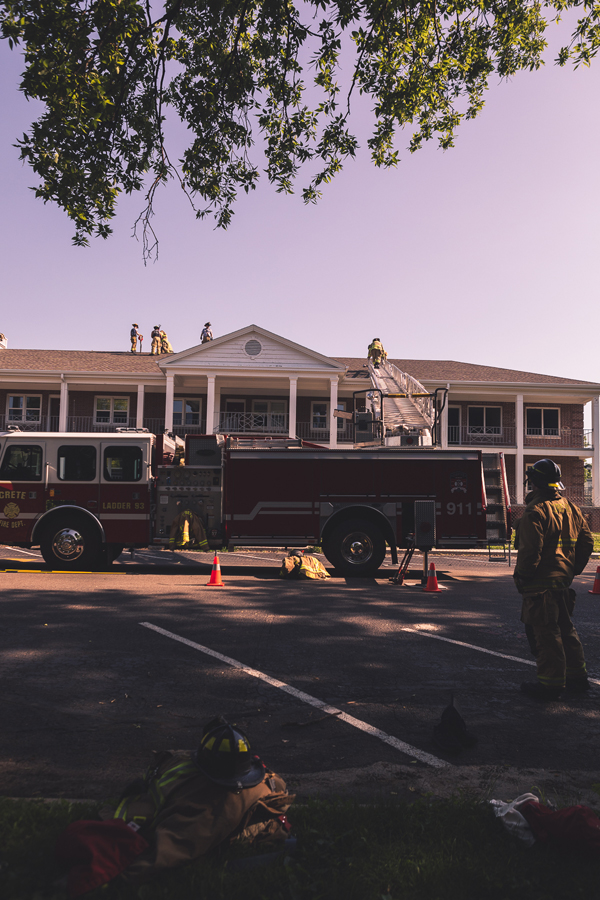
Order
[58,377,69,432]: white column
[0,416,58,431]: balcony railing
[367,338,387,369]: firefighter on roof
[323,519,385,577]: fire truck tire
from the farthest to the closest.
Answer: [0,416,58,431]: balcony railing, [58,377,69,432]: white column, [367,338,387,369]: firefighter on roof, [323,519,385,577]: fire truck tire

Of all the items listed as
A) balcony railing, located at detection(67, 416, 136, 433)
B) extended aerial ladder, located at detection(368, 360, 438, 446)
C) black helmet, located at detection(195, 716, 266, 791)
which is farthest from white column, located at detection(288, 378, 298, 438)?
black helmet, located at detection(195, 716, 266, 791)

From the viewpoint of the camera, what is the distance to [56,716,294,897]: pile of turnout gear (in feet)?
7.02

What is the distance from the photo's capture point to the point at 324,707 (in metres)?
4.19

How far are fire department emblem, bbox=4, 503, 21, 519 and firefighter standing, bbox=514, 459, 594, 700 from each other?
30.0ft

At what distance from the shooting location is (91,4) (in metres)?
6.06

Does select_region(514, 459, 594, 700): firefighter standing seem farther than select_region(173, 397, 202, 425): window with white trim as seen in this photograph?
No

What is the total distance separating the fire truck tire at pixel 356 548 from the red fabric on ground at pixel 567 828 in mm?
8230

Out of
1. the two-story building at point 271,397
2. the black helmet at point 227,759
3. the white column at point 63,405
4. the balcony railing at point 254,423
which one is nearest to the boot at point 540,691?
the black helmet at point 227,759

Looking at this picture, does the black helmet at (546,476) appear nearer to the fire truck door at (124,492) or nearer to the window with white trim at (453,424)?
the fire truck door at (124,492)

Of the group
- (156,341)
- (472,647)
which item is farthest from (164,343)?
(472,647)

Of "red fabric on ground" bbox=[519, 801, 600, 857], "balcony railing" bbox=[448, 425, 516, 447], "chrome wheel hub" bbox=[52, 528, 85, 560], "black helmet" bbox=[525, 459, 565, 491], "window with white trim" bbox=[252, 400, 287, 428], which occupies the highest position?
"window with white trim" bbox=[252, 400, 287, 428]

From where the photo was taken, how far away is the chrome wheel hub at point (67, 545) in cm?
1055

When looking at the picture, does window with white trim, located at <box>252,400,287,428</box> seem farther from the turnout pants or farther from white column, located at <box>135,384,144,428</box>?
the turnout pants

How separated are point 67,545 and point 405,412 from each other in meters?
8.24
